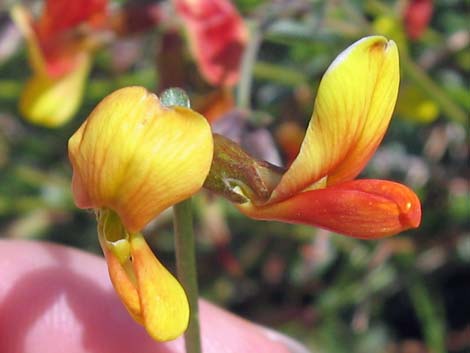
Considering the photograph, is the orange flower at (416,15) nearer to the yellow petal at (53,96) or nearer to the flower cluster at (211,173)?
the yellow petal at (53,96)

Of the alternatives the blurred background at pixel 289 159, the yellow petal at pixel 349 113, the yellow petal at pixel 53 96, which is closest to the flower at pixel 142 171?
the yellow petal at pixel 349 113

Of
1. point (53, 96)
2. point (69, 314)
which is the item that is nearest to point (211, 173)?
point (69, 314)

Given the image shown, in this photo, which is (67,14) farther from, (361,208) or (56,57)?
(361,208)

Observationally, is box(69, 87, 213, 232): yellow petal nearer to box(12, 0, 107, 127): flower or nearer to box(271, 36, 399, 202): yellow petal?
box(271, 36, 399, 202): yellow petal

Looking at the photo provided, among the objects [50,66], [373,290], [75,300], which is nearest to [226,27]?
[50,66]

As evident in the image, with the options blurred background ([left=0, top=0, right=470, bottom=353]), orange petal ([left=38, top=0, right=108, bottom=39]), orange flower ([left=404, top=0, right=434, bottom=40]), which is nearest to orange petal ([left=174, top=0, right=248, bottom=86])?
blurred background ([left=0, top=0, right=470, bottom=353])

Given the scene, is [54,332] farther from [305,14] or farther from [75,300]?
[305,14]

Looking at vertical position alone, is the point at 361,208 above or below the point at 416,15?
above
